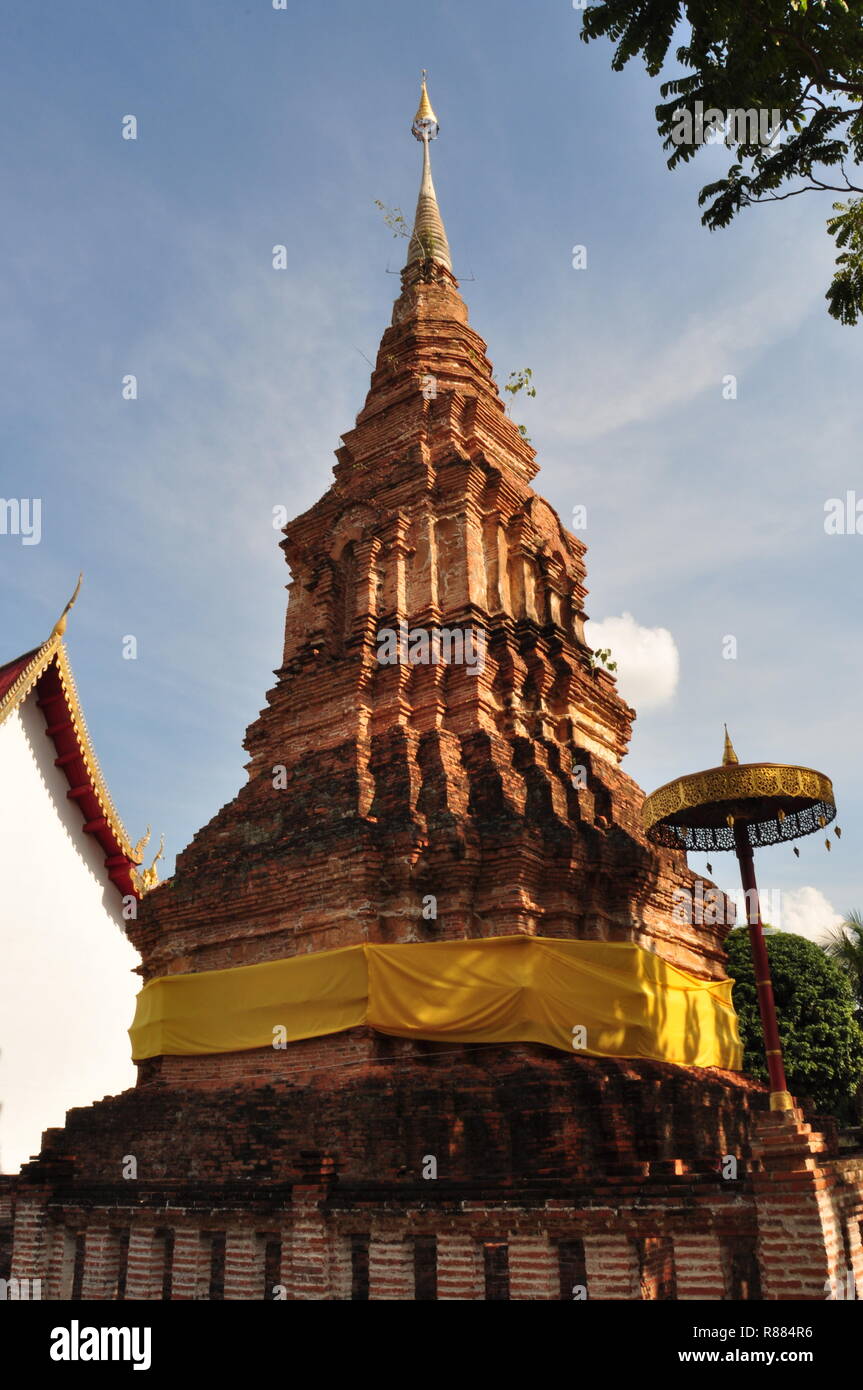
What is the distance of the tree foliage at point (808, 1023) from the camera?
67.5 feet

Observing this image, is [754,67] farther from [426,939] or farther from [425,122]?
[425,122]

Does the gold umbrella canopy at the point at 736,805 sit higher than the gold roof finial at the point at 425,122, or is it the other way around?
the gold roof finial at the point at 425,122

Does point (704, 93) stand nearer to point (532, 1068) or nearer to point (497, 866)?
point (497, 866)

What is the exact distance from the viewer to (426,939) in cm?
1169

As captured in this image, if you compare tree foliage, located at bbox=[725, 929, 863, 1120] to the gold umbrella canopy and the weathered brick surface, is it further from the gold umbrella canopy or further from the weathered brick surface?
the gold umbrella canopy

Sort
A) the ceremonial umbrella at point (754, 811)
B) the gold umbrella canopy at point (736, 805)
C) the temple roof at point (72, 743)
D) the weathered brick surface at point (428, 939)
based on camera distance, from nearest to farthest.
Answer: the weathered brick surface at point (428, 939) < the ceremonial umbrella at point (754, 811) < the gold umbrella canopy at point (736, 805) < the temple roof at point (72, 743)

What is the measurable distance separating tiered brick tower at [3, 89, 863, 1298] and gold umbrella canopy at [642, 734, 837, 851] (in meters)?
0.66

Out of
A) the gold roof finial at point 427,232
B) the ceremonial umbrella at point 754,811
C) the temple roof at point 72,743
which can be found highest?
the gold roof finial at point 427,232

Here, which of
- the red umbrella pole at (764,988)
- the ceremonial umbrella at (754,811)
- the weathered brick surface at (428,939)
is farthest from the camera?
the ceremonial umbrella at (754,811)

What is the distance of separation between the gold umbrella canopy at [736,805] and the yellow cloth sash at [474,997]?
5.49 ft

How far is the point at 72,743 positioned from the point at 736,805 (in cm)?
1547

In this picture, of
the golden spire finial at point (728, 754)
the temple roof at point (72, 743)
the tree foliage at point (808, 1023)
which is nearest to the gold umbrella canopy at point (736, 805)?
the golden spire finial at point (728, 754)

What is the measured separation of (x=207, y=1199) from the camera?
367 inches

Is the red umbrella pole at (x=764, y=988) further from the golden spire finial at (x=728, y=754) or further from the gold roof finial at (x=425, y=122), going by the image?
the gold roof finial at (x=425, y=122)
